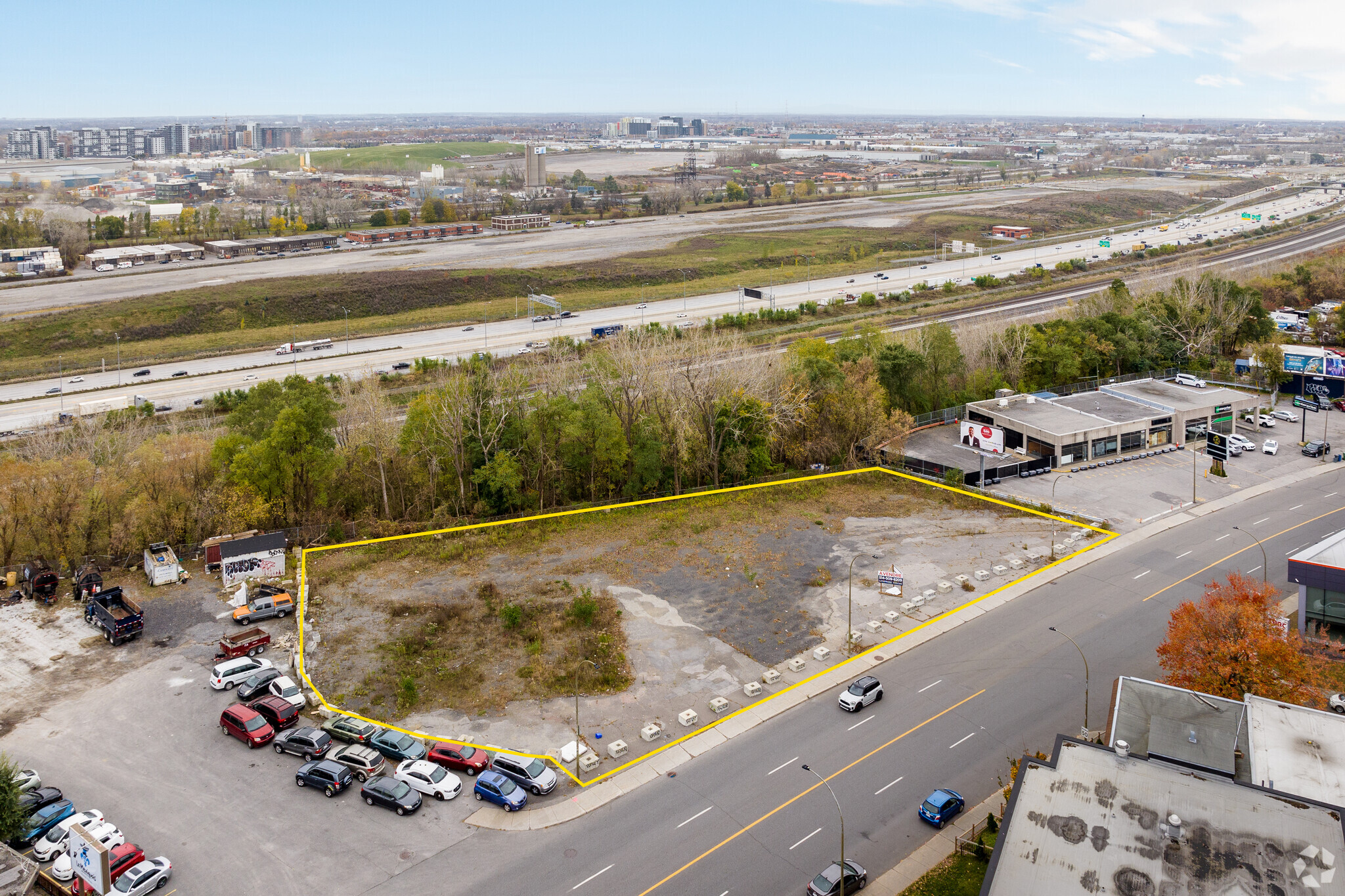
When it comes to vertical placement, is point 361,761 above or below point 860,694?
below

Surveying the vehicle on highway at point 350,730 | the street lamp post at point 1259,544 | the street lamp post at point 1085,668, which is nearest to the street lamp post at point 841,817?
the street lamp post at point 1085,668

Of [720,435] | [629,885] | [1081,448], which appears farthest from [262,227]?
[629,885]

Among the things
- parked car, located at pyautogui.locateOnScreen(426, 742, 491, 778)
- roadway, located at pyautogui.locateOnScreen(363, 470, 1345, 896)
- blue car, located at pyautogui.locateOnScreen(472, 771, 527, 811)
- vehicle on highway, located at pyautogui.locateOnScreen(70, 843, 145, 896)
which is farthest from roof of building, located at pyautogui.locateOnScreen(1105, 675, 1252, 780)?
vehicle on highway, located at pyautogui.locateOnScreen(70, 843, 145, 896)

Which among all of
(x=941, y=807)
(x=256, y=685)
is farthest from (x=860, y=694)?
(x=256, y=685)

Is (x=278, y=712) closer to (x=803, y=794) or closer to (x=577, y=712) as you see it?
(x=577, y=712)

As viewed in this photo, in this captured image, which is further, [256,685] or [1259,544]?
[1259,544]

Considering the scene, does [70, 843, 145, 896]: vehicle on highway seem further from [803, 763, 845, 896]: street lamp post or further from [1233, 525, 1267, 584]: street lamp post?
[1233, 525, 1267, 584]: street lamp post
